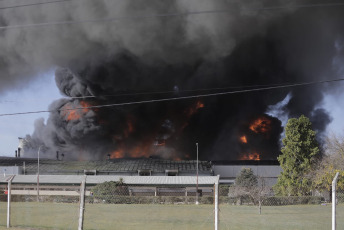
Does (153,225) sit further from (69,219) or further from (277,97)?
(277,97)

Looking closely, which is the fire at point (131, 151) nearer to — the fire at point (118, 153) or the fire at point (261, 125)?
the fire at point (118, 153)

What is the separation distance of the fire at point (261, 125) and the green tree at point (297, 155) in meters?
50.7

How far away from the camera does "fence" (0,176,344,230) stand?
13984 mm

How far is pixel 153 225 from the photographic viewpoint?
13711 mm

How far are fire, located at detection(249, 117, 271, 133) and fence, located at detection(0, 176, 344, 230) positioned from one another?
42.1m

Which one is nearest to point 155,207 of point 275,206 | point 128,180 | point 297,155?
point 275,206

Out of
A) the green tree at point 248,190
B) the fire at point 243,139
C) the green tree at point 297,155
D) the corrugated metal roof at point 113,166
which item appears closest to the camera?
the green tree at point 248,190

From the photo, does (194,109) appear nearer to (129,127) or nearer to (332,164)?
(129,127)

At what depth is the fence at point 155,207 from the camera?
45.9 feet

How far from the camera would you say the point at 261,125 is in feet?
292

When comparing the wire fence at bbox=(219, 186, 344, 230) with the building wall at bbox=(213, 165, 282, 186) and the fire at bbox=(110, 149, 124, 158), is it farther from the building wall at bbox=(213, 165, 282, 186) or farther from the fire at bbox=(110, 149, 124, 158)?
the fire at bbox=(110, 149, 124, 158)

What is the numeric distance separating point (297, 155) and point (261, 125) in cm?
5251

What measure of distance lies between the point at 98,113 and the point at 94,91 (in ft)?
26.1

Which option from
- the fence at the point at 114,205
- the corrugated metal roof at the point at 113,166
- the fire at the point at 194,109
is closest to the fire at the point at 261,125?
the fire at the point at 194,109
